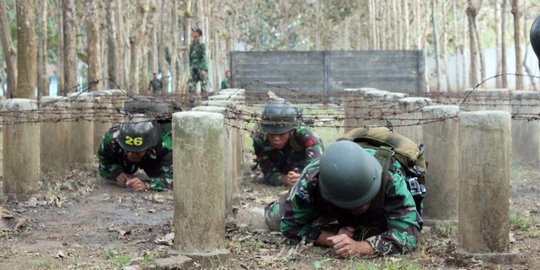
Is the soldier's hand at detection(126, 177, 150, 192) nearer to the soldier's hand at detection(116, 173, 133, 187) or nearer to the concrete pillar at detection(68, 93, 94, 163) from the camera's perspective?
the soldier's hand at detection(116, 173, 133, 187)

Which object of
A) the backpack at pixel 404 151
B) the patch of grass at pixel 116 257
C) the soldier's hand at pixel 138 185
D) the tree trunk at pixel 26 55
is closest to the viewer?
the patch of grass at pixel 116 257

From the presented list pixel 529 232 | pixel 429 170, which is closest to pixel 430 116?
pixel 429 170

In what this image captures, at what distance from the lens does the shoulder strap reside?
5180 millimetres

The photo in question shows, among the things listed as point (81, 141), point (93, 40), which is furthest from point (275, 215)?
point (93, 40)

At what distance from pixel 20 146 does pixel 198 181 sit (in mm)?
2943

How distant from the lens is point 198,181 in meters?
4.89

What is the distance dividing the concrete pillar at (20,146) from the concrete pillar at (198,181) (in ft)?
8.78

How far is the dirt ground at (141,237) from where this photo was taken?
199 inches

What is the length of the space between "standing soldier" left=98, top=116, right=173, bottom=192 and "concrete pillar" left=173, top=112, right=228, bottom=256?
3.30m

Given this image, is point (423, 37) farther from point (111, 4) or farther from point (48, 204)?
point (48, 204)

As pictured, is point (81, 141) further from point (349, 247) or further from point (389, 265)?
point (389, 265)

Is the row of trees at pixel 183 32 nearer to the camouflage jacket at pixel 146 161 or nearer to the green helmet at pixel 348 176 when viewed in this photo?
the camouflage jacket at pixel 146 161

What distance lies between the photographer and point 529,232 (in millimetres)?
6039

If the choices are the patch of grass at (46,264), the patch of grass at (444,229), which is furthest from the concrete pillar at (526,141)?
the patch of grass at (46,264)
